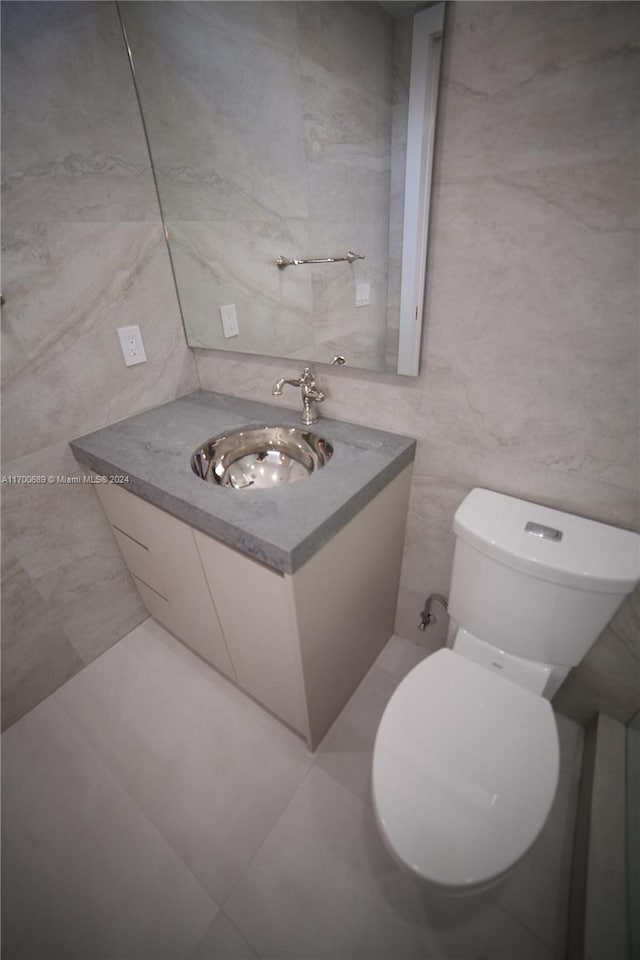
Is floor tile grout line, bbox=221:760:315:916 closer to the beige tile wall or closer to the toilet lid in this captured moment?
the toilet lid

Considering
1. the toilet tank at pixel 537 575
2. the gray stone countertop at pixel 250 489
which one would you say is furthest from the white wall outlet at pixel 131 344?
the toilet tank at pixel 537 575

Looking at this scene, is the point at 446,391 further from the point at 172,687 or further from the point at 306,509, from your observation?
the point at 172,687

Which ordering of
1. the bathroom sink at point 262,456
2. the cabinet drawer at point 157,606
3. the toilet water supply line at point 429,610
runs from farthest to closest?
1. the cabinet drawer at point 157,606
2. the toilet water supply line at point 429,610
3. the bathroom sink at point 262,456

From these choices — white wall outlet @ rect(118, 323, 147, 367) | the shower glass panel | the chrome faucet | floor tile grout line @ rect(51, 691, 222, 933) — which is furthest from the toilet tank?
white wall outlet @ rect(118, 323, 147, 367)

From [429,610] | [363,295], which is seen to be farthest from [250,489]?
[429,610]

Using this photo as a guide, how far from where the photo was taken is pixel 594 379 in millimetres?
814

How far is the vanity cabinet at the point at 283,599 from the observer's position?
915 millimetres

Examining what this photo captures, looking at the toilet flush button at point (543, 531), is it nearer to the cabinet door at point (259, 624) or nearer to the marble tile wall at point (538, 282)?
the marble tile wall at point (538, 282)

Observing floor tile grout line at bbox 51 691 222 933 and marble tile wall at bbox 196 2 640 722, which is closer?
marble tile wall at bbox 196 2 640 722

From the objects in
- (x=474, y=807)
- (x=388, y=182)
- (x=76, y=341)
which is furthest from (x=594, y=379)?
(x=76, y=341)

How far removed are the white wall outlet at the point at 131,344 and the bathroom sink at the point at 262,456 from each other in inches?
16.2

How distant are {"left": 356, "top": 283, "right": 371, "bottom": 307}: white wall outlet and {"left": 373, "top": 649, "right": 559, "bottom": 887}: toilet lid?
1001mm

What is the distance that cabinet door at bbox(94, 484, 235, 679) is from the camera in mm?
1088

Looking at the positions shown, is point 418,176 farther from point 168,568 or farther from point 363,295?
point 168,568
